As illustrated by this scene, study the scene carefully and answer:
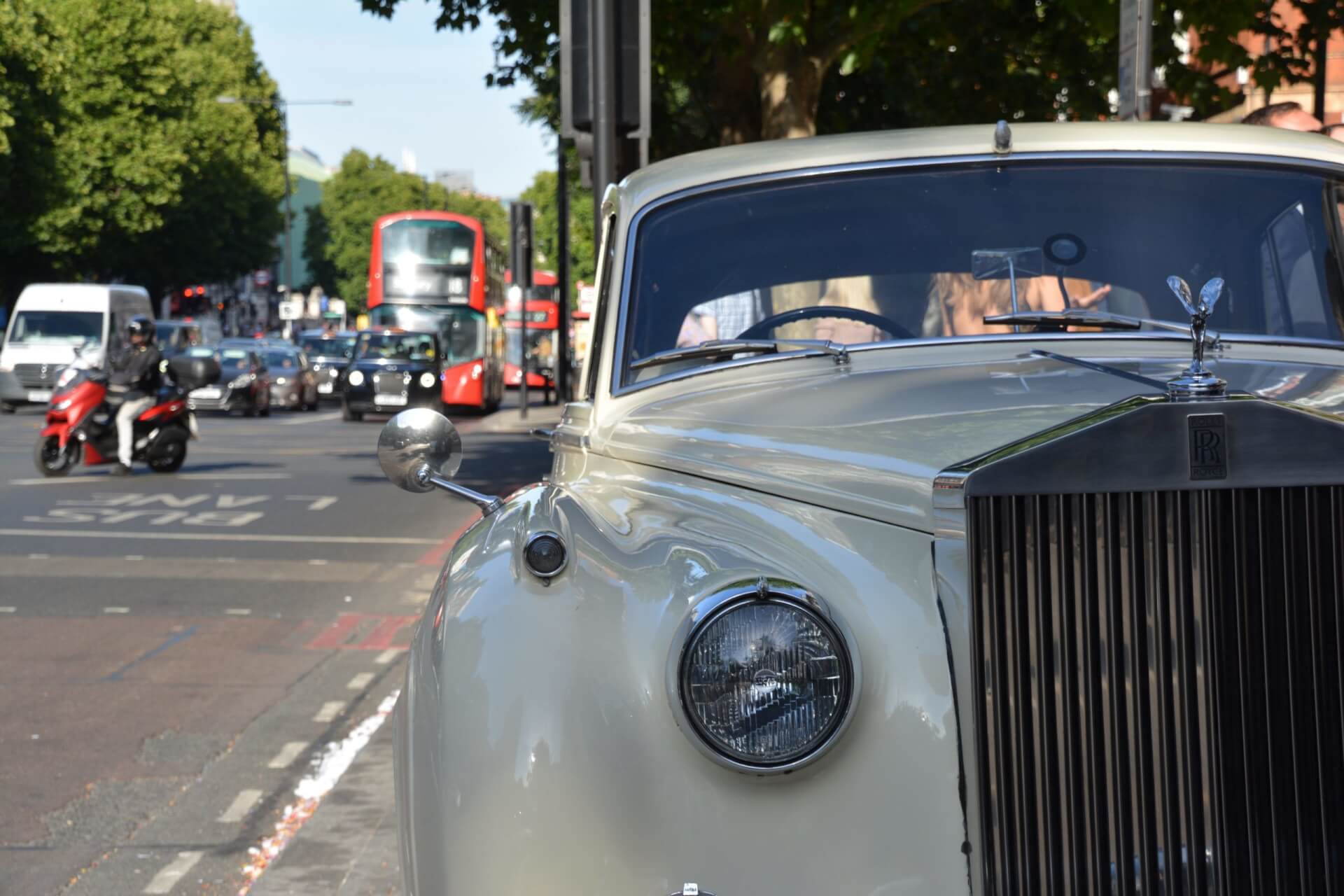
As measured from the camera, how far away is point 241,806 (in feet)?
18.3

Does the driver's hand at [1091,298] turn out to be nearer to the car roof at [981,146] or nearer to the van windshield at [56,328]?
the car roof at [981,146]

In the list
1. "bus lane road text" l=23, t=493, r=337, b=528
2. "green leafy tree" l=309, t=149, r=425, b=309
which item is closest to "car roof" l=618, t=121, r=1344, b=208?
"bus lane road text" l=23, t=493, r=337, b=528

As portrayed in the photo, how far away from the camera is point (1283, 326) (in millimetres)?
3541

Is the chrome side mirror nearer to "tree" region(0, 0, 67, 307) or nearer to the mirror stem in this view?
the mirror stem

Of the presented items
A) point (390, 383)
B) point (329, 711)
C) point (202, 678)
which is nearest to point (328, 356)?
point (390, 383)

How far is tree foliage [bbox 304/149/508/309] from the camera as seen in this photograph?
11725cm

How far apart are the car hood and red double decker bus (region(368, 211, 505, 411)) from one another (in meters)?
34.0

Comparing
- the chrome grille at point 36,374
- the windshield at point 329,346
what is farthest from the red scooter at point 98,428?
the windshield at point 329,346

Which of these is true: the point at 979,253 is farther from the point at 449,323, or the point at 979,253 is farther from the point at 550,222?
the point at 550,222

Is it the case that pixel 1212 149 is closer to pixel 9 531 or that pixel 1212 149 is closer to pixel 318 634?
pixel 318 634

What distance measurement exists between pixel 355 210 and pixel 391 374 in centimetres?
9216

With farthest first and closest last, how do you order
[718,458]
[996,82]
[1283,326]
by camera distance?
[996,82] < [1283,326] < [718,458]

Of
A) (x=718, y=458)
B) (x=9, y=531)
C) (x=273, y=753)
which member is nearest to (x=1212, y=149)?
(x=718, y=458)

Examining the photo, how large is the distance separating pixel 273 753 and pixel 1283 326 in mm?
4106
